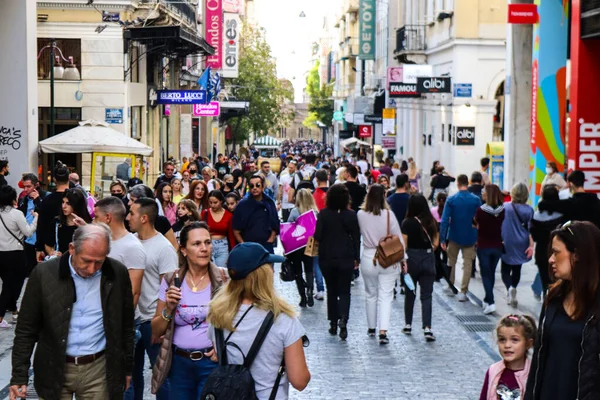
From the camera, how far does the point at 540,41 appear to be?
854 inches

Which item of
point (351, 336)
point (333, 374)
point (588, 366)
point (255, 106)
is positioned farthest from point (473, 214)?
point (255, 106)

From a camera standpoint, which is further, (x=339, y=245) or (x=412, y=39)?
(x=412, y=39)

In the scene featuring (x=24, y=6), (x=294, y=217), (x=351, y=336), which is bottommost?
(x=351, y=336)

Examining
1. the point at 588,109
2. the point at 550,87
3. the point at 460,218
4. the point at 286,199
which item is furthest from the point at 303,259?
the point at 550,87

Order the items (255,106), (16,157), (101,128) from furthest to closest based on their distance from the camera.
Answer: (255,106)
(101,128)
(16,157)

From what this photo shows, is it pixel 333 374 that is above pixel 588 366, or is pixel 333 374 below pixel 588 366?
below

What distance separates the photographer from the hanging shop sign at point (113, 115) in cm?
3102

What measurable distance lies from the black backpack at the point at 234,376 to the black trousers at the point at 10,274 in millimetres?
7736

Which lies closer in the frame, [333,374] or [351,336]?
[333,374]

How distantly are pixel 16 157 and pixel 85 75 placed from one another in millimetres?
8293

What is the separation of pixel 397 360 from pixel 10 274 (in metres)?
4.42

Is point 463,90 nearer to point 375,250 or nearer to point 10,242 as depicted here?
point 375,250

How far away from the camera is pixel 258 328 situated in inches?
215

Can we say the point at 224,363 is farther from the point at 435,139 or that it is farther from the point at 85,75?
the point at 435,139
